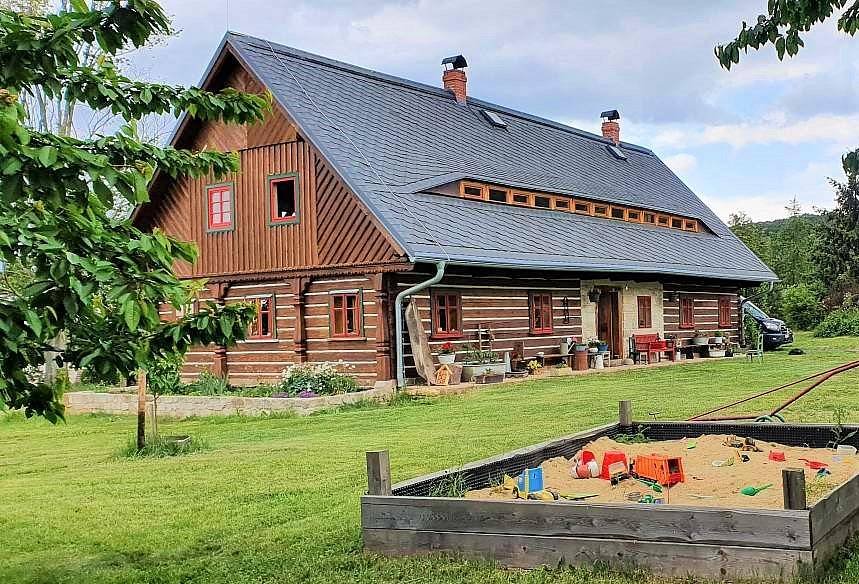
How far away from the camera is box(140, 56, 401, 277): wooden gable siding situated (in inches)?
762

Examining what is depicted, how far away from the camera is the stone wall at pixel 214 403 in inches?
663

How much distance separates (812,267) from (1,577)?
1978 inches

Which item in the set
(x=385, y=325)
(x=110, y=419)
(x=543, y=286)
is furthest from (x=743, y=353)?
(x=110, y=419)

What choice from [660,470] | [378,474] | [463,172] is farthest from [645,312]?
[378,474]

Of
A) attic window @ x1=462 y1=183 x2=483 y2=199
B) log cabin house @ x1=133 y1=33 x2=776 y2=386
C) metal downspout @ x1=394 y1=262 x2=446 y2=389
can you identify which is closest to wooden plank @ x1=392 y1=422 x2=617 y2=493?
log cabin house @ x1=133 y1=33 x2=776 y2=386

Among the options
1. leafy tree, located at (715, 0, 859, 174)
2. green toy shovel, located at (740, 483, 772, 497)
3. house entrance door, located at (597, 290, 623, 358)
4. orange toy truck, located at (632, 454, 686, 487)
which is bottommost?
green toy shovel, located at (740, 483, 772, 497)

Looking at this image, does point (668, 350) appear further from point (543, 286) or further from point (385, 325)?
point (385, 325)

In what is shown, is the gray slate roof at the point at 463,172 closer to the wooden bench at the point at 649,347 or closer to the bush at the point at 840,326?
the wooden bench at the point at 649,347

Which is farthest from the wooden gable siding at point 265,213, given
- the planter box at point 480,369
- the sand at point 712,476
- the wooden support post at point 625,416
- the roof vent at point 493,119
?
the sand at point 712,476

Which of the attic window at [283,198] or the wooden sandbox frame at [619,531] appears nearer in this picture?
the wooden sandbox frame at [619,531]

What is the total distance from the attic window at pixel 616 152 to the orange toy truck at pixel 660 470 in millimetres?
26813

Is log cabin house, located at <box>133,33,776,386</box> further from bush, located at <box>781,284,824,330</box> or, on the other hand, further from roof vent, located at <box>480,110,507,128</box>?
bush, located at <box>781,284,824,330</box>

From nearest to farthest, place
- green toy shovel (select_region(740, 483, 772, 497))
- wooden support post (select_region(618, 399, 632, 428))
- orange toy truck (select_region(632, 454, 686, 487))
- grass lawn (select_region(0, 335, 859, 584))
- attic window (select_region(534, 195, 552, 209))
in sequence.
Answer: grass lawn (select_region(0, 335, 859, 584)) → green toy shovel (select_region(740, 483, 772, 497)) → orange toy truck (select_region(632, 454, 686, 487)) → wooden support post (select_region(618, 399, 632, 428)) → attic window (select_region(534, 195, 552, 209))

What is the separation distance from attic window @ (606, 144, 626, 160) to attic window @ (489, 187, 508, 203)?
35.7ft
